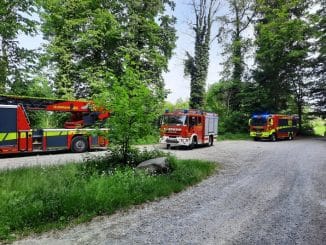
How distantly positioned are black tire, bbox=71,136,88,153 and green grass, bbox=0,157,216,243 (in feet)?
25.8

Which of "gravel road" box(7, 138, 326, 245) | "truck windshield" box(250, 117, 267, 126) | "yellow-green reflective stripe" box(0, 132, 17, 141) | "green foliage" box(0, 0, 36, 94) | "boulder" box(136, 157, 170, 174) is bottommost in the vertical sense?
→ "gravel road" box(7, 138, 326, 245)

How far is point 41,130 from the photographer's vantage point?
16.3 meters

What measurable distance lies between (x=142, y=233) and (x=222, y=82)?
119 ft

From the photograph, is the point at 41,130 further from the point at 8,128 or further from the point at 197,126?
the point at 197,126

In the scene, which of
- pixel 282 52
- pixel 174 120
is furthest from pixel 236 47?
pixel 174 120

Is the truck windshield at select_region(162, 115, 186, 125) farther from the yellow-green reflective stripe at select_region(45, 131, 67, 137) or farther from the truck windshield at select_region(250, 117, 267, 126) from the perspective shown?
the truck windshield at select_region(250, 117, 267, 126)

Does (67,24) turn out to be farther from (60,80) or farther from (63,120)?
(63,120)

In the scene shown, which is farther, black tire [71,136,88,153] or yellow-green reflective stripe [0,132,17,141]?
black tire [71,136,88,153]

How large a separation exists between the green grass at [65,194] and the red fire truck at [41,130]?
4.66 metres

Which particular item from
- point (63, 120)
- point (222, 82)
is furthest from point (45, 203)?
point (222, 82)

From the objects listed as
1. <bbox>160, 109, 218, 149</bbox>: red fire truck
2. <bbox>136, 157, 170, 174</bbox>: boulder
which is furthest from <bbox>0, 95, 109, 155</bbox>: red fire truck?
<bbox>160, 109, 218, 149</bbox>: red fire truck

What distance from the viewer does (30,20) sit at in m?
15.6

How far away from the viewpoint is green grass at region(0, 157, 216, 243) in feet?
18.7

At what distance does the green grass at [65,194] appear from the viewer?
18.7 ft
